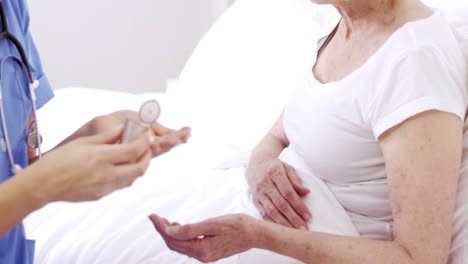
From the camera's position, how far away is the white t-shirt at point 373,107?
901 millimetres

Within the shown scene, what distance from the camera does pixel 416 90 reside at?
2.92 ft

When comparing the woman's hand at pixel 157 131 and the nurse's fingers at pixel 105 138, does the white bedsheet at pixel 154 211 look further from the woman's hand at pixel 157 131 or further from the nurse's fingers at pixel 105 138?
the nurse's fingers at pixel 105 138

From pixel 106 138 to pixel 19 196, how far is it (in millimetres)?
126

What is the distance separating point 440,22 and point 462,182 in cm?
29

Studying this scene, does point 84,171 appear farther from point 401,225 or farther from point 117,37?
point 117,37

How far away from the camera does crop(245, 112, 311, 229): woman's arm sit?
108 centimetres

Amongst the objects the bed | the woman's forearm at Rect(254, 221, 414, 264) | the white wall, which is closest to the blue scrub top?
the bed

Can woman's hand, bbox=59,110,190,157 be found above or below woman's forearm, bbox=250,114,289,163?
above

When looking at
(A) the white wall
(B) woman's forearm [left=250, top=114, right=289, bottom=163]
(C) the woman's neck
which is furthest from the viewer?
(A) the white wall

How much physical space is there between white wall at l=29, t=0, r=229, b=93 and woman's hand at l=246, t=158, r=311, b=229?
1585 mm

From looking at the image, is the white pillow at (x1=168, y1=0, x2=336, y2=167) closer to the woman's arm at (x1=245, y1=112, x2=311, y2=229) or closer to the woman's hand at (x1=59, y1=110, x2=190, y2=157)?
the woman's arm at (x1=245, y1=112, x2=311, y2=229)

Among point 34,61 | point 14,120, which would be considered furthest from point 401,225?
point 34,61

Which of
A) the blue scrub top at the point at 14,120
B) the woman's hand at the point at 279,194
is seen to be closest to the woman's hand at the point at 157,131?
the blue scrub top at the point at 14,120

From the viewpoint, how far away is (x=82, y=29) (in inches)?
106
